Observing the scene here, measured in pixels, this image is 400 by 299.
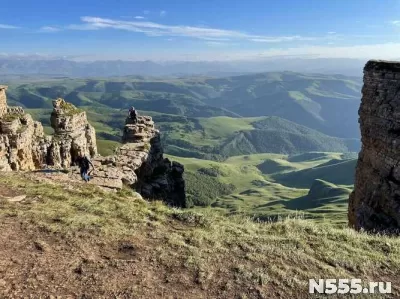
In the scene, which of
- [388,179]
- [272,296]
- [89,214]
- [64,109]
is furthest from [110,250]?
[64,109]

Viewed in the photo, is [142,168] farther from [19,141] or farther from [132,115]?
[132,115]

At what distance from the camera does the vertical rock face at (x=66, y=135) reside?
48875mm

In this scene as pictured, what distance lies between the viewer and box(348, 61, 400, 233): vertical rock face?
3103 centimetres

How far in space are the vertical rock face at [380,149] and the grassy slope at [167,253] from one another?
10.9 meters

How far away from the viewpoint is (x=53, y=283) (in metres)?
15.3

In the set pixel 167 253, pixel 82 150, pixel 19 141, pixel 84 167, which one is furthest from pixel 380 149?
pixel 82 150

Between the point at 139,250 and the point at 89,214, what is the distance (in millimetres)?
5543

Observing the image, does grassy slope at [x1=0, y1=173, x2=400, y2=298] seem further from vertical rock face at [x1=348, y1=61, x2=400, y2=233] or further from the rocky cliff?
the rocky cliff

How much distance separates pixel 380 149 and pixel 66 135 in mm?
39235

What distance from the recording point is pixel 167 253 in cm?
1858

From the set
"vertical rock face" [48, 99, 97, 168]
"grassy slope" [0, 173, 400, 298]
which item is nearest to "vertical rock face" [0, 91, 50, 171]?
"vertical rock face" [48, 99, 97, 168]

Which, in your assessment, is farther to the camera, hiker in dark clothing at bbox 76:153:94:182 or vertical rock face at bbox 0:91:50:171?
vertical rock face at bbox 0:91:50:171

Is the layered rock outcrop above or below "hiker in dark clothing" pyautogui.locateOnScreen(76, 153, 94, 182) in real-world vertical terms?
below

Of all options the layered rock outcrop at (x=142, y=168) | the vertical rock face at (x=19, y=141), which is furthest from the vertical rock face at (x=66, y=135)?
the layered rock outcrop at (x=142, y=168)
